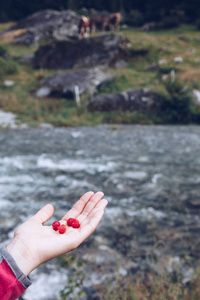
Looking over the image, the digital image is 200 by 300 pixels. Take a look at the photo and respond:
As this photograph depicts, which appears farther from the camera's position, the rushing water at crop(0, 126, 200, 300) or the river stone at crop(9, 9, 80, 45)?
the river stone at crop(9, 9, 80, 45)

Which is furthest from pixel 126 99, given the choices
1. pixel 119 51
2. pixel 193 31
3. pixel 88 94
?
pixel 193 31

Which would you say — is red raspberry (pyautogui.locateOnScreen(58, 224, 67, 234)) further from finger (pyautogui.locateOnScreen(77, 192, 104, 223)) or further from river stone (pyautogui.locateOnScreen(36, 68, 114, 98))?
river stone (pyautogui.locateOnScreen(36, 68, 114, 98))

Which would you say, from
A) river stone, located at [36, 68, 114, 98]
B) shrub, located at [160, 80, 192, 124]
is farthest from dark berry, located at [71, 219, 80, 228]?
river stone, located at [36, 68, 114, 98]

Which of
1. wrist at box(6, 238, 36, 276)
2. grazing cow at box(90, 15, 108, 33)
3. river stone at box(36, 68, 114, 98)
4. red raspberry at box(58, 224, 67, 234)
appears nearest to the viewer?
wrist at box(6, 238, 36, 276)

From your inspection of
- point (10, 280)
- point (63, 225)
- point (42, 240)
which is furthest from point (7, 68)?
point (10, 280)

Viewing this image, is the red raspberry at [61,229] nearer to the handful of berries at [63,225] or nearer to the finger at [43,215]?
the handful of berries at [63,225]

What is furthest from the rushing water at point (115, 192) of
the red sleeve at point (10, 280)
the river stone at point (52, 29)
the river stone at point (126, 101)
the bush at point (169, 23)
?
the bush at point (169, 23)

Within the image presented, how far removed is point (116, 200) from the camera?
7.11m

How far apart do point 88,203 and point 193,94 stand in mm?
18747

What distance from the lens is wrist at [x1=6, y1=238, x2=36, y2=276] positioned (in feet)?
8.16

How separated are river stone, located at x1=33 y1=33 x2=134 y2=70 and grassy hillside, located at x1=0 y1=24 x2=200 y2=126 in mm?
1231

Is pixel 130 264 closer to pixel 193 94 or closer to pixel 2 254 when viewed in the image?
pixel 2 254

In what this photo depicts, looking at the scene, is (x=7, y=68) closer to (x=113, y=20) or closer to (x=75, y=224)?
(x=113, y=20)

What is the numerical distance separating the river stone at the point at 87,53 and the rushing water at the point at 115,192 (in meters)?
15.7
